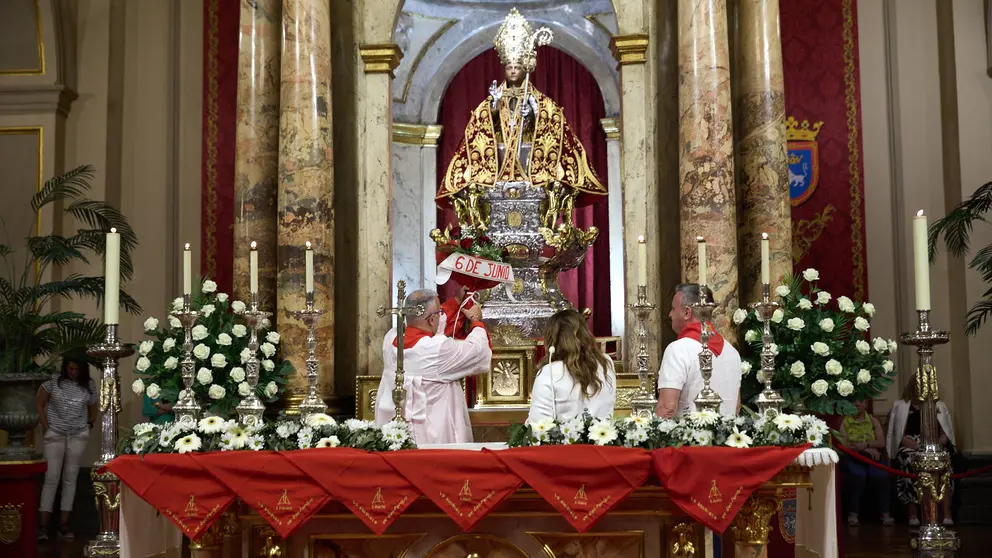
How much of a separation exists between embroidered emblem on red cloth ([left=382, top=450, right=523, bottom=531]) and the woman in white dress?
0.68 m

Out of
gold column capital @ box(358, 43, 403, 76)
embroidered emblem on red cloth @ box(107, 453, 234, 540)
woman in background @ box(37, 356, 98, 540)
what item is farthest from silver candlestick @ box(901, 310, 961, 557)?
woman in background @ box(37, 356, 98, 540)

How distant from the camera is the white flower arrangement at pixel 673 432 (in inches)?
191

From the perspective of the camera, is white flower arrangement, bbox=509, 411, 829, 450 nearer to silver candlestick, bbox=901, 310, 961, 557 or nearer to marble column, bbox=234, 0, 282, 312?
silver candlestick, bbox=901, 310, 961, 557

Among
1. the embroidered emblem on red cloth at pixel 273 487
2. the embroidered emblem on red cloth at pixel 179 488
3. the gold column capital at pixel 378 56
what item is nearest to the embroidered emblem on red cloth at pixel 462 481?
the embroidered emblem on red cloth at pixel 273 487

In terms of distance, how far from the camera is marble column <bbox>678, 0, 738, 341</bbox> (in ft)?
28.5

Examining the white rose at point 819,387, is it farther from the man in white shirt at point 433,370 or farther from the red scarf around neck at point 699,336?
the man in white shirt at point 433,370

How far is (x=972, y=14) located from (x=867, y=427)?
4.07 m

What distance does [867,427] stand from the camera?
399 inches

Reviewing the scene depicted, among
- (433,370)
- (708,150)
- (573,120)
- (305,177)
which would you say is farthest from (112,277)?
(573,120)

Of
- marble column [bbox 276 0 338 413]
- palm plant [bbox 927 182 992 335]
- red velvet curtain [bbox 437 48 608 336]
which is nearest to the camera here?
marble column [bbox 276 0 338 413]

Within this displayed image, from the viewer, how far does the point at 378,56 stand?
9609mm

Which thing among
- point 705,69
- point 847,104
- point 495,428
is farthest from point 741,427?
point 847,104

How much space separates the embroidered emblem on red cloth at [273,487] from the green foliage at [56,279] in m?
5.37

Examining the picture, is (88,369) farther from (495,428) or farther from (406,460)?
(406,460)
